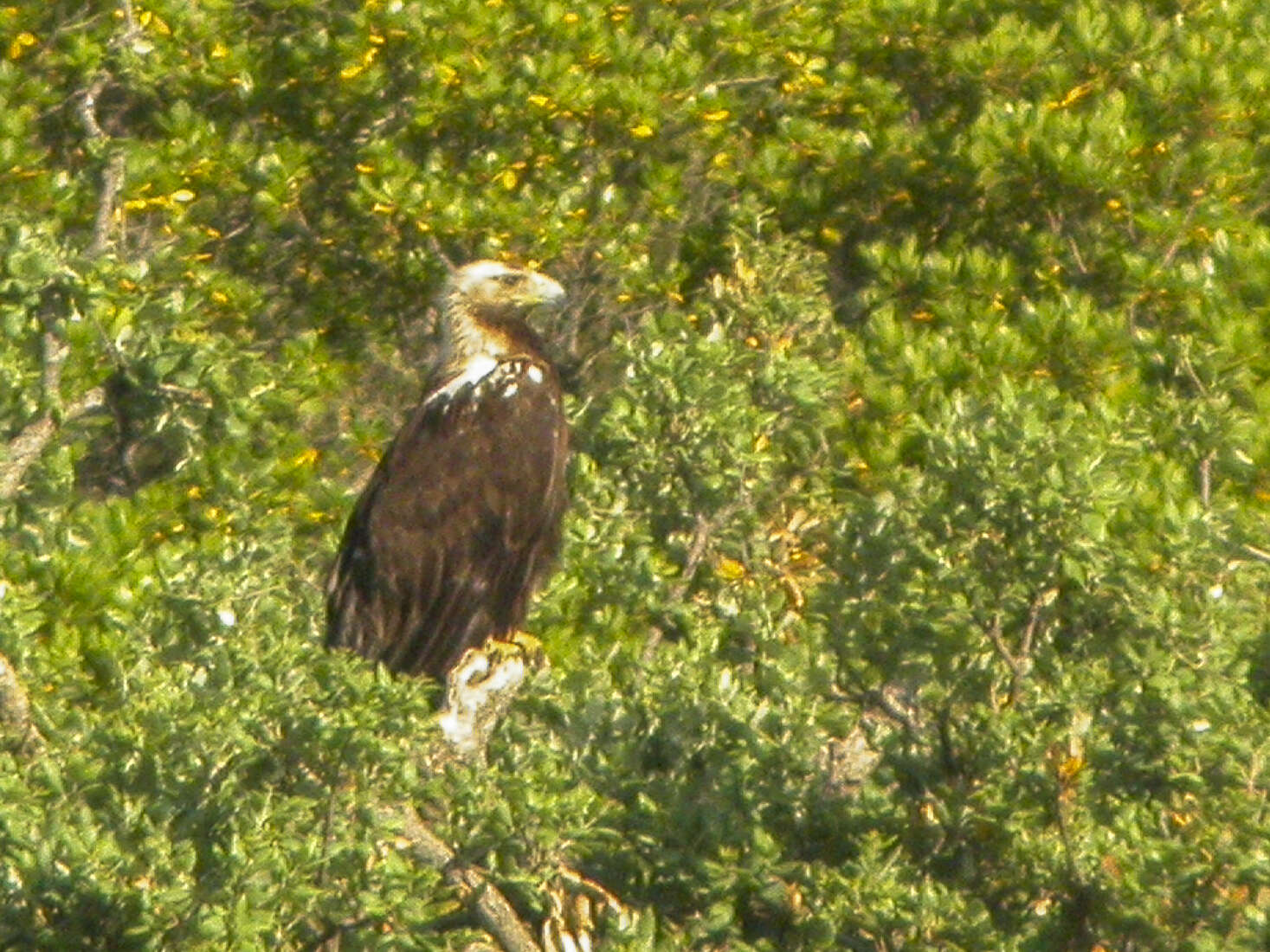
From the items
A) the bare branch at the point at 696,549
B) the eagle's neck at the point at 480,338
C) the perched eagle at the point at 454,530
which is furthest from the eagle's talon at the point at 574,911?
the eagle's neck at the point at 480,338

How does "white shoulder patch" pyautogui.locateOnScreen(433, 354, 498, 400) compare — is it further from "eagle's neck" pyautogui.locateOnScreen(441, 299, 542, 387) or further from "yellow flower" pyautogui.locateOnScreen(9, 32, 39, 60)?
"yellow flower" pyautogui.locateOnScreen(9, 32, 39, 60)

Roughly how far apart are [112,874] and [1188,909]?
177cm

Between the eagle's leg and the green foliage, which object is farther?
the eagle's leg

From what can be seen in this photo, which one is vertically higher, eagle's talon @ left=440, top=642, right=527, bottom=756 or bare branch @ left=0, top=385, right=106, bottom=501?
bare branch @ left=0, top=385, right=106, bottom=501

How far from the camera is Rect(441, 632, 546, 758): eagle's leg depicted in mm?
7348

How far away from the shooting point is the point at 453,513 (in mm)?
8227

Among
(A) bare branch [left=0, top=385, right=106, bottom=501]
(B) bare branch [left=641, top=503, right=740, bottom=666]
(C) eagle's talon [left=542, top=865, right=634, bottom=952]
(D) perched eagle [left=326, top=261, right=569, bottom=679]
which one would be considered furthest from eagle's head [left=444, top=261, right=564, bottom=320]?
(C) eagle's talon [left=542, top=865, right=634, bottom=952]

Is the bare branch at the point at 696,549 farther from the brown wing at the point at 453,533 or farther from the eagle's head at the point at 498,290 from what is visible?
the eagle's head at the point at 498,290

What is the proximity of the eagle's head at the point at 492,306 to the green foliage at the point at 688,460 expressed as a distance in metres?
0.18

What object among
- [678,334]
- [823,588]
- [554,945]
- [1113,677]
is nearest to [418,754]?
[554,945]

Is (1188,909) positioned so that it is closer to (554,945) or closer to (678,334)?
(554,945)

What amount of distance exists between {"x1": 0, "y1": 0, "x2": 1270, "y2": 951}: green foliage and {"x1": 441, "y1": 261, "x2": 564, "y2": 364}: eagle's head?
0.18 meters

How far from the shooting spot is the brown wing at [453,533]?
26.6 ft

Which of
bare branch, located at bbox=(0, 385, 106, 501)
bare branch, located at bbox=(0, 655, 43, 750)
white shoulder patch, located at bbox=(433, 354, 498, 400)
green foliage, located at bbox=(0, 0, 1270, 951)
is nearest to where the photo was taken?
green foliage, located at bbox=(0, 0, 1270, 951)
